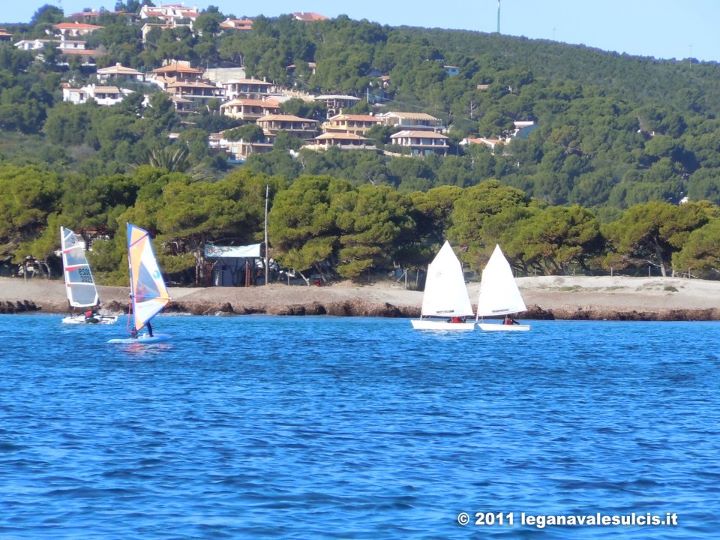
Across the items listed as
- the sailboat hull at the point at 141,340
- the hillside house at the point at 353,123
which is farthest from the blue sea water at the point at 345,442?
the hillside house at the point at 353,123

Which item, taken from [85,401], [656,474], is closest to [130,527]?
[656,474]

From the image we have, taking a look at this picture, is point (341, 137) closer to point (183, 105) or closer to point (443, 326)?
point (183, 105)

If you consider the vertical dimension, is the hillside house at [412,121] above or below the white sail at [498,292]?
above

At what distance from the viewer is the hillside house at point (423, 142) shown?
564ft

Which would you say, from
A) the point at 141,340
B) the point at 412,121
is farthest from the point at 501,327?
the point at 412,121

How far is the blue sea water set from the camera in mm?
17438

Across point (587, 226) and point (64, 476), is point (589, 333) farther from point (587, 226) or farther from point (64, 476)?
point (64, 476)

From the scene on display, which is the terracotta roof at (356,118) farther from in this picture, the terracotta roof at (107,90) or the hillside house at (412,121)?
the terracotta roof at (107,90)

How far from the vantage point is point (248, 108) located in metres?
191

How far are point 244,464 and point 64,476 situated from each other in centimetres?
279

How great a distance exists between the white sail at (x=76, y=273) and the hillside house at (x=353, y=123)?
122975mm

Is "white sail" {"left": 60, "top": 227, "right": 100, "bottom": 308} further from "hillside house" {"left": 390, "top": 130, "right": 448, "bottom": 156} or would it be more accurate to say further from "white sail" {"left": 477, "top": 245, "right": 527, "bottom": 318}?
"hillside house" {"left": 390, "top": 130, "right": 448, "bottom": 156}

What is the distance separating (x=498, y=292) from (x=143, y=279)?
17815 millimetres

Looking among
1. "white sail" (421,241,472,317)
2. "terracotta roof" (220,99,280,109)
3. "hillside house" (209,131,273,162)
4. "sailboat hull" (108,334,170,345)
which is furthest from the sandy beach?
"terracotta roof" (220,99,280,109)
